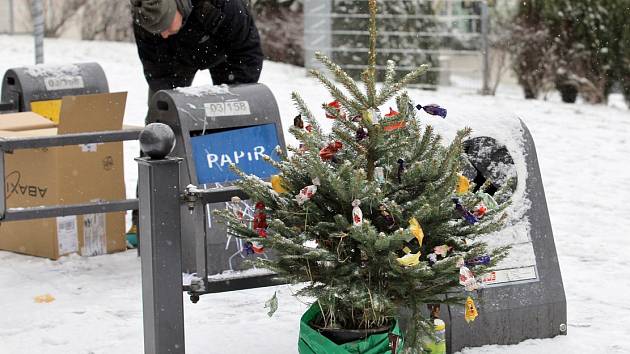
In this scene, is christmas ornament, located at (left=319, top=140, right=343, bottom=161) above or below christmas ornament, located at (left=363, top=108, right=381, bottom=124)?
below

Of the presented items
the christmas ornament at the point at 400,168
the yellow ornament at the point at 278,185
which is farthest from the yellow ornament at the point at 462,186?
the yellow ornament at the point at 278,185

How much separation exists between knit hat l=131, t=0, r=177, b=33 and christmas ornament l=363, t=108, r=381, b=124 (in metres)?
2.22

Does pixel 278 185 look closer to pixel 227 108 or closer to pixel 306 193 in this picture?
pixel 306 193

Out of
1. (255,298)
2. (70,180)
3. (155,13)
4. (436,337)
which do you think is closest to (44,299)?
(70,180)

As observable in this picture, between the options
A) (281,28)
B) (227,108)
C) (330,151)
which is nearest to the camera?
(330,151)

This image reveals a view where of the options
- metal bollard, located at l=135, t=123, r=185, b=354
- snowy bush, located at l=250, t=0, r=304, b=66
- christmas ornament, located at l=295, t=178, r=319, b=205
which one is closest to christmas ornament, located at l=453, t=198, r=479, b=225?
christmas ornament, located at l=295, t=178, r=319, b=205

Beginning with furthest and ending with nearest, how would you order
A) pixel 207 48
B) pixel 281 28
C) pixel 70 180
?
pixel 281 28, pixel 207 48, pixel 70 180

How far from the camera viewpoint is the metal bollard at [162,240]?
393 cm

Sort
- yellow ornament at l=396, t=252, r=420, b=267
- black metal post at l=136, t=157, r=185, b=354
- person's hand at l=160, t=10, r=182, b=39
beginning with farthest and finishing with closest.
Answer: person's hand at l=160, t=10, r=182, b=39 → black metal post at l=136, t=157, r=185, b=354 → yellow ornament at l=396, t=252, r=420, b=267

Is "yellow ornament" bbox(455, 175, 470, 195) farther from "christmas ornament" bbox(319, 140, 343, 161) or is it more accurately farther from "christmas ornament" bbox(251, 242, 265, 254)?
"christmas ornament" bbox(251, 242, 265, 254)

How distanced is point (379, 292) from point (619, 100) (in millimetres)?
10133

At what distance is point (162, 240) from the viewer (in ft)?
12.9

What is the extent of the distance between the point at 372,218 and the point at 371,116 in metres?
0.33

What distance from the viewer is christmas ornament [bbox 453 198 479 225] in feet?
12.0
